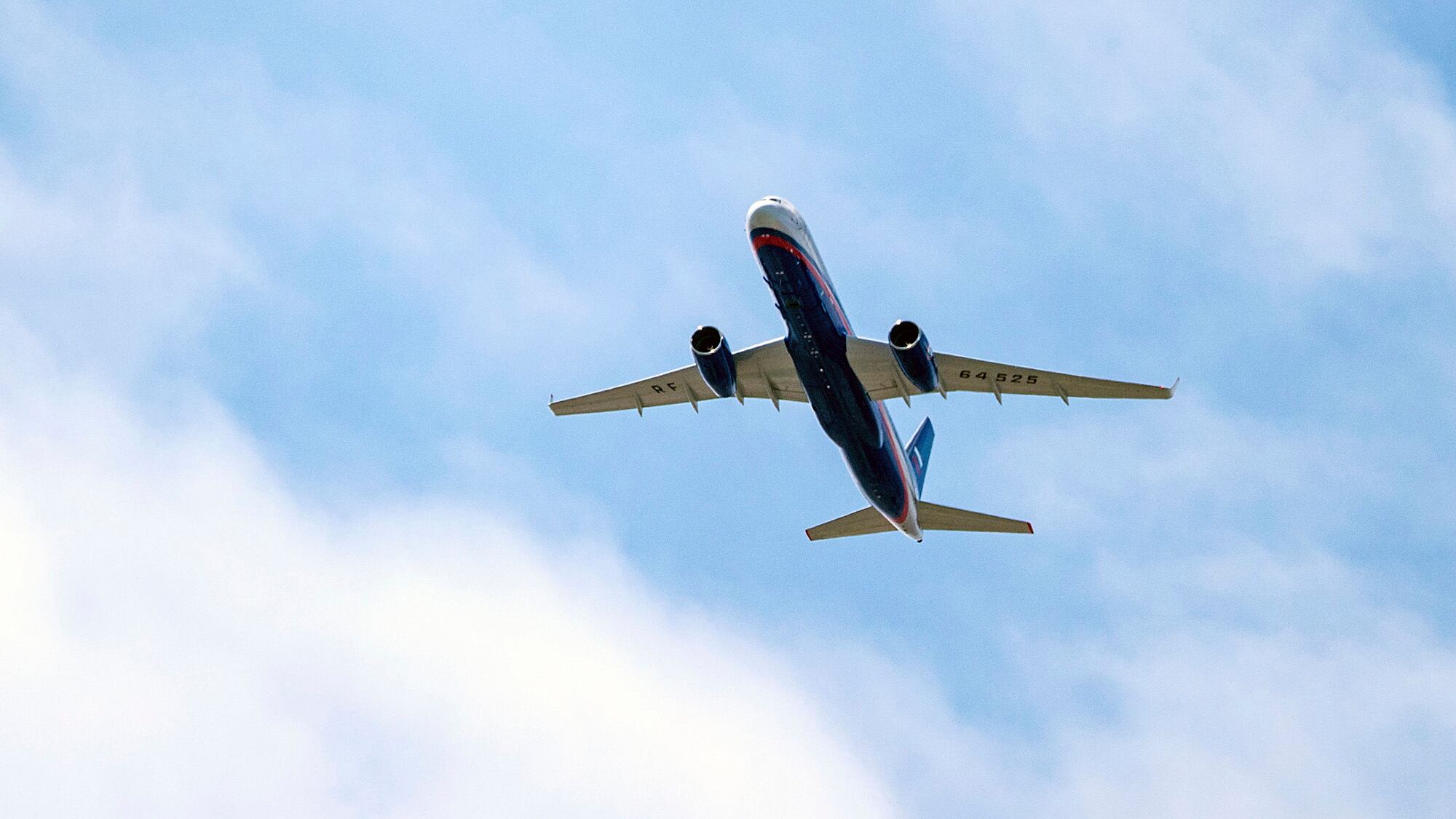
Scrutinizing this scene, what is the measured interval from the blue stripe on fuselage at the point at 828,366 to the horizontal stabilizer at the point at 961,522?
2385mm

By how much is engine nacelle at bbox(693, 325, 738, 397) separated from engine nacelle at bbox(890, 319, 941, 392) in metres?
4.87

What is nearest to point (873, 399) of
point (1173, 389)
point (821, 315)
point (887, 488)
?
point (887, 488)

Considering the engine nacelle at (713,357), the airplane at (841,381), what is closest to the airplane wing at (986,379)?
the airplane at (841,381)

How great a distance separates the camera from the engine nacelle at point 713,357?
41375mm

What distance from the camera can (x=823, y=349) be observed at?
133 feet

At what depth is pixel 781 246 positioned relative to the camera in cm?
3894

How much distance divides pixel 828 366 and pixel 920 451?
1378 centimetres

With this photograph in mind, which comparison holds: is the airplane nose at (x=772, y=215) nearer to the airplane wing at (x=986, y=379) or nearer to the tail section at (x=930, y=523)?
the airplane wing at (x=986, y=379)

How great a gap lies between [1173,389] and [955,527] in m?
9.21

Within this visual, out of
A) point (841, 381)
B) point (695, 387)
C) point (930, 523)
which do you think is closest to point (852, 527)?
point (930, 523)

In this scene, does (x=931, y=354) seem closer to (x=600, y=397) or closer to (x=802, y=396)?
(x=802, y=396)

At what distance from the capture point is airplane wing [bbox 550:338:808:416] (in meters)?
45.6

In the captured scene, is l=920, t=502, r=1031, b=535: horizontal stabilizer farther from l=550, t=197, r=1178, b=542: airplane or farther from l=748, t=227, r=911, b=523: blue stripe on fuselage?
l=748, t=227, r=911, b=523: blue stripe on fuselage

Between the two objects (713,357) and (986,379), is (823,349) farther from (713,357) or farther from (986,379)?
(986,379)
